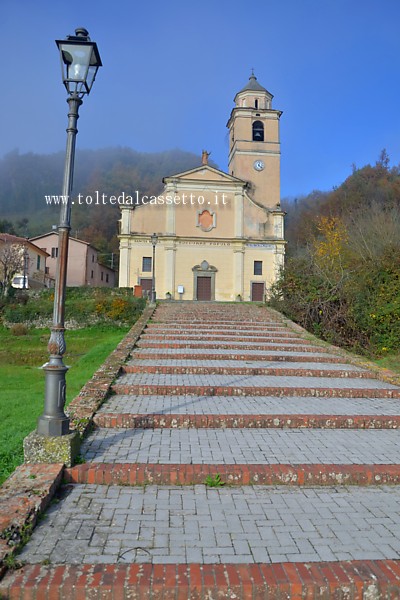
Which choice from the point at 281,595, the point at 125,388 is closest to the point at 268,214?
the point at 125,388

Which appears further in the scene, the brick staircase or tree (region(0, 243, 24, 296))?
tree (region(0, 243, 24, 296))

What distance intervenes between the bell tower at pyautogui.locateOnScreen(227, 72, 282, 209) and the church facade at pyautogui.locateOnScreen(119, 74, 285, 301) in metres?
4.00

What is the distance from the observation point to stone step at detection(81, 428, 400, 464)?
4809 millimetres

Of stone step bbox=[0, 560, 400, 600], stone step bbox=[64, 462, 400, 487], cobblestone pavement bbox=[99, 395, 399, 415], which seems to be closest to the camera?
stone step bbox=[0, 560, 400, 600]

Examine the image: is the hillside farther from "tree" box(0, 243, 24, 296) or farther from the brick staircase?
the brick staircase

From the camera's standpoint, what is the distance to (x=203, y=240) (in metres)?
36.8

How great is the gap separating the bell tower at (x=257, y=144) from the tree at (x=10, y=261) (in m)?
20.9

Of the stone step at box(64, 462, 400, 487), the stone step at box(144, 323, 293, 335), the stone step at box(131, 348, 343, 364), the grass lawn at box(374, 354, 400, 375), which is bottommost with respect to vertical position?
the stone step at box(64, 462, 400, 487)

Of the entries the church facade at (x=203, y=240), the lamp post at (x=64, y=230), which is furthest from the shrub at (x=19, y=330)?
the lamp post at (x=64, y=230)

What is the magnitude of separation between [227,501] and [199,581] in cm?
121

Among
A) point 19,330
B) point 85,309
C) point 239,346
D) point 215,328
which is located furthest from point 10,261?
point 239,346

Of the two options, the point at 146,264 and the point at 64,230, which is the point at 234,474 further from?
the point at 146,264

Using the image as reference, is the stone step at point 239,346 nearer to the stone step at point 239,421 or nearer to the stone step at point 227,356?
the stone step at point 227,356

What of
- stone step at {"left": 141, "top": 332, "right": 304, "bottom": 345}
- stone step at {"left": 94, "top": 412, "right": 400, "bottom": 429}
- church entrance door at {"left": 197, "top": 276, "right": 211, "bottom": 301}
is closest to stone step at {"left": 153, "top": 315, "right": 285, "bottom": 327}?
stone step at {"left": 141, "top": 332, "right": 304, "bottom": 345}
